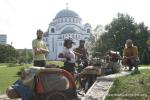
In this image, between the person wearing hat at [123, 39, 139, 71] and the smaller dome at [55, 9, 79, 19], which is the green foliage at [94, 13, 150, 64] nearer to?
the person wearing hat at [123, 39, 139, 71]

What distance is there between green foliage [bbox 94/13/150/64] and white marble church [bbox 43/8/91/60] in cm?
6133

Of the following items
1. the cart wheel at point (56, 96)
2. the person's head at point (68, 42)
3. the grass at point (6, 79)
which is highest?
the person's head at point (68, 42)

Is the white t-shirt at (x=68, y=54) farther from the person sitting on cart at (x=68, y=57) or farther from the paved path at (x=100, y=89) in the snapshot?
the paved path at (x=100, y=89)

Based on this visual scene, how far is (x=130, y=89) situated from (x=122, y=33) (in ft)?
169

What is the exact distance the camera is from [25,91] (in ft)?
28.3

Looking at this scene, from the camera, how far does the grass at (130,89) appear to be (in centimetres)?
880

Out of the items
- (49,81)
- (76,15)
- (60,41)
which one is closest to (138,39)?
(49,81)

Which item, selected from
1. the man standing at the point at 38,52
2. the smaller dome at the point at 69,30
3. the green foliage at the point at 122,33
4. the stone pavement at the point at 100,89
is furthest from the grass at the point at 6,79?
the smaller dome at the point at 69,30

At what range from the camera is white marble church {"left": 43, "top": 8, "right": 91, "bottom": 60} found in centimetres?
12866

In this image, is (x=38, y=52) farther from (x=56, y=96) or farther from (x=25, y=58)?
(x=25, y=58)

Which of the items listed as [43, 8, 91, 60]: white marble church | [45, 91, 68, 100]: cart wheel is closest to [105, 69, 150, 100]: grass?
[45, 91, 68, 100]: cart wheel

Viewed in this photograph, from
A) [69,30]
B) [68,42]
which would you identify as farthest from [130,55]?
[69,30]

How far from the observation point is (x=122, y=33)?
6034 centimetres

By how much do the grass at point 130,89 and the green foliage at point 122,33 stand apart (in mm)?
48350
